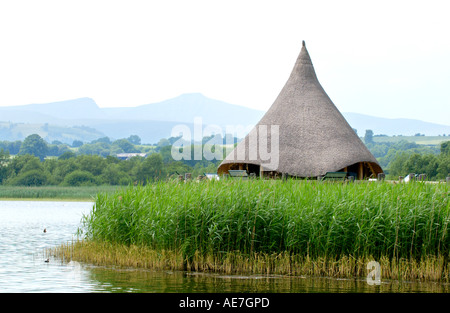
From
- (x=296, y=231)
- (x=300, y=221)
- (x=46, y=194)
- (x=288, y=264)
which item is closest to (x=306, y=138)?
(x=300, y=221)

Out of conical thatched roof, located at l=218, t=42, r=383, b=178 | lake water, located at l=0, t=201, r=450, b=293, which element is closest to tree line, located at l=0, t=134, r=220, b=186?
conical thatched roof, located at l=218, t=42, r=383, b=178

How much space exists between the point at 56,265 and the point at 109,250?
1.33m

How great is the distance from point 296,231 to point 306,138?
884 centimetres

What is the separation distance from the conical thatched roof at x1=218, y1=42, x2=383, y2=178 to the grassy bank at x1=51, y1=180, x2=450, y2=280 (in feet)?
22.3

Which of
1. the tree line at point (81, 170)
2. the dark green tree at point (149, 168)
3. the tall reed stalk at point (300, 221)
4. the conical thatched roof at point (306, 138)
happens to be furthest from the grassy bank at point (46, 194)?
the tall reed stalk at point (300, 221)

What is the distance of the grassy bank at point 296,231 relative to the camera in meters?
10.7

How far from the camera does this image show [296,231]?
10.9 m

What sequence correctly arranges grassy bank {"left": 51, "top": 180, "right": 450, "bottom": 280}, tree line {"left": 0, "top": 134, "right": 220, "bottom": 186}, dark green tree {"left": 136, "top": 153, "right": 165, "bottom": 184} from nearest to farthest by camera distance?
grassy bank {"left": 51, "top": 180, "right": 450, "bottom": 280}
dark green tree {"left": 136, "top": 153, "right": 165, "bottom": 184}
tree line {"left": 0, "top": 134, "right": 220, "bottom": 186}

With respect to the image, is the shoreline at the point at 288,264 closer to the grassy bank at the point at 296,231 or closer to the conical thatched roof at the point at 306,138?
the grassy bank at the point at 296,231

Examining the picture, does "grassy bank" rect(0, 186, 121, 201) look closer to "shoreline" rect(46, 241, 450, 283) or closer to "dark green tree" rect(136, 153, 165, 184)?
"dark green tree" rect(136, 153, 165, 184)

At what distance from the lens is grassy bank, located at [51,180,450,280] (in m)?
10.7
